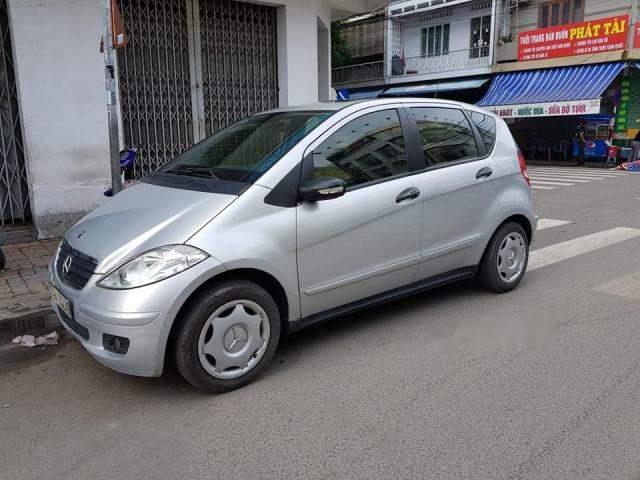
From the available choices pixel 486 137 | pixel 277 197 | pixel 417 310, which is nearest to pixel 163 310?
pixel 277 197

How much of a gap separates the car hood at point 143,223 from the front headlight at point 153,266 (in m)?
0.04

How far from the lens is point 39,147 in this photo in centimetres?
686

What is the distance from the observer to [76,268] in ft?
10.9

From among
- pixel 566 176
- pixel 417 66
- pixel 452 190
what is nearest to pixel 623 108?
pixel 566 176

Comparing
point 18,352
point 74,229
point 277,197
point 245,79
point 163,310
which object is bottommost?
point 18,352

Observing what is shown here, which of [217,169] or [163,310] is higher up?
[217,169]

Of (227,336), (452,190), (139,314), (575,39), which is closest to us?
(139,314)

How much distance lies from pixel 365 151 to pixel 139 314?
1896 millimetres

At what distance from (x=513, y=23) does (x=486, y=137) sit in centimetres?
2308

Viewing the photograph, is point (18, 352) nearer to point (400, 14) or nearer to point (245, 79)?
point (245, 79)

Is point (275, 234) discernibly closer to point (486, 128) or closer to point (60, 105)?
point (486, 128)

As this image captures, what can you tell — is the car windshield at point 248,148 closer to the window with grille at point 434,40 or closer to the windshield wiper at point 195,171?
the windshield wiper at point 195,171

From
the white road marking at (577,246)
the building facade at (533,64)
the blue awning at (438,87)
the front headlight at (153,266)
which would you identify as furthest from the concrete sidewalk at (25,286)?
the blue awning at (438,87)

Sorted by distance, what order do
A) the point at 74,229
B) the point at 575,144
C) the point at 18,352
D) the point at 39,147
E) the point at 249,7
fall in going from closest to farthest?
the point at 74,229 → the point at 18,352 → the point at 39,147 → the point at 249,7 → the point at 575,144
